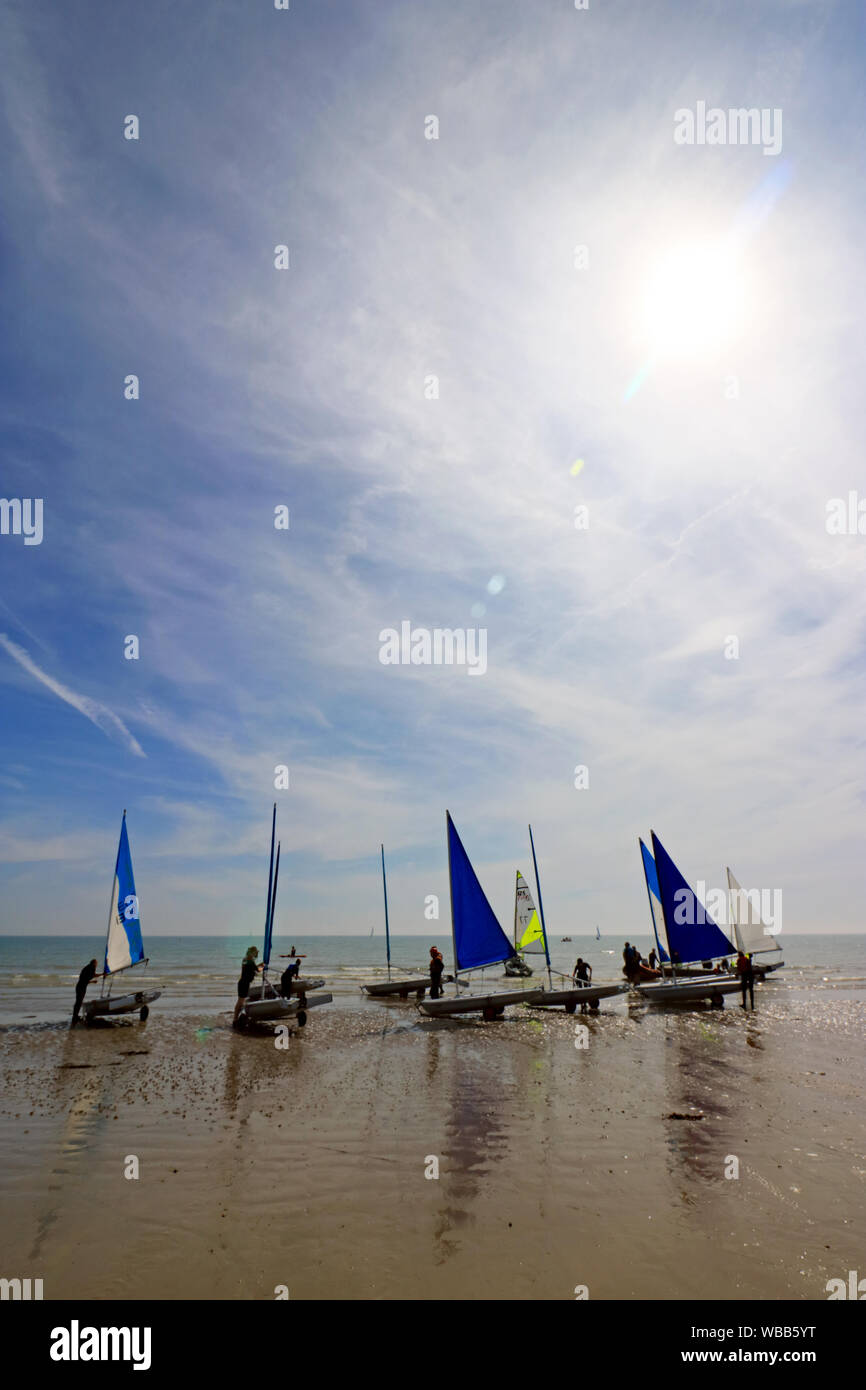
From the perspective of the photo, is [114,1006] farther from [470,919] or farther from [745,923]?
[745,923]

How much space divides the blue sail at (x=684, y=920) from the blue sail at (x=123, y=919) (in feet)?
73.1

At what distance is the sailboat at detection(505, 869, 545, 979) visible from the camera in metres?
46.7

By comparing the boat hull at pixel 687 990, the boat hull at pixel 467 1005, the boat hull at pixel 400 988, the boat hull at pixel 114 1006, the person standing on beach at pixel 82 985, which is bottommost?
the boat hull at pixel 400 988

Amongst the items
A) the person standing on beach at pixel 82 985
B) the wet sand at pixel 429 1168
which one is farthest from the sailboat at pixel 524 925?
the wet sand at pixel 429 1168

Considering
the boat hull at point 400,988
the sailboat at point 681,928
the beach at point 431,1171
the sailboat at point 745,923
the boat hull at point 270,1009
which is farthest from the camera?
the sailboat at point 745,923

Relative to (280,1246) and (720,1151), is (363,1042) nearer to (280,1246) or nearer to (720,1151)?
(720,1151)

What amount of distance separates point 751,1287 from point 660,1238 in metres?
1.08

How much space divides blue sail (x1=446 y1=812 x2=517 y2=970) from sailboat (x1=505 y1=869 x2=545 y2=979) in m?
19.8

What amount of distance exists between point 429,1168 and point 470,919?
17.5 m

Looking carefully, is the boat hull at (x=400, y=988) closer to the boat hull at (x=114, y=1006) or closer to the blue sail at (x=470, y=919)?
the blue sail at (x=470, y=919)

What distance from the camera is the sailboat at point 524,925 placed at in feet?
153

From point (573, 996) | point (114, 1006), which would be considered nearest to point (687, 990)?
point (573, 996)

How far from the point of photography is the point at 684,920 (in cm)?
3041

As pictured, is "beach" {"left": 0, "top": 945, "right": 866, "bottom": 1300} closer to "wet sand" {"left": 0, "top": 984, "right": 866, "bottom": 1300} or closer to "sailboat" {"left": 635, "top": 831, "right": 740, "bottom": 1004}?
"wet sand" {"left": 0, "top": 984, "right": 866, "bottom": 1300}
